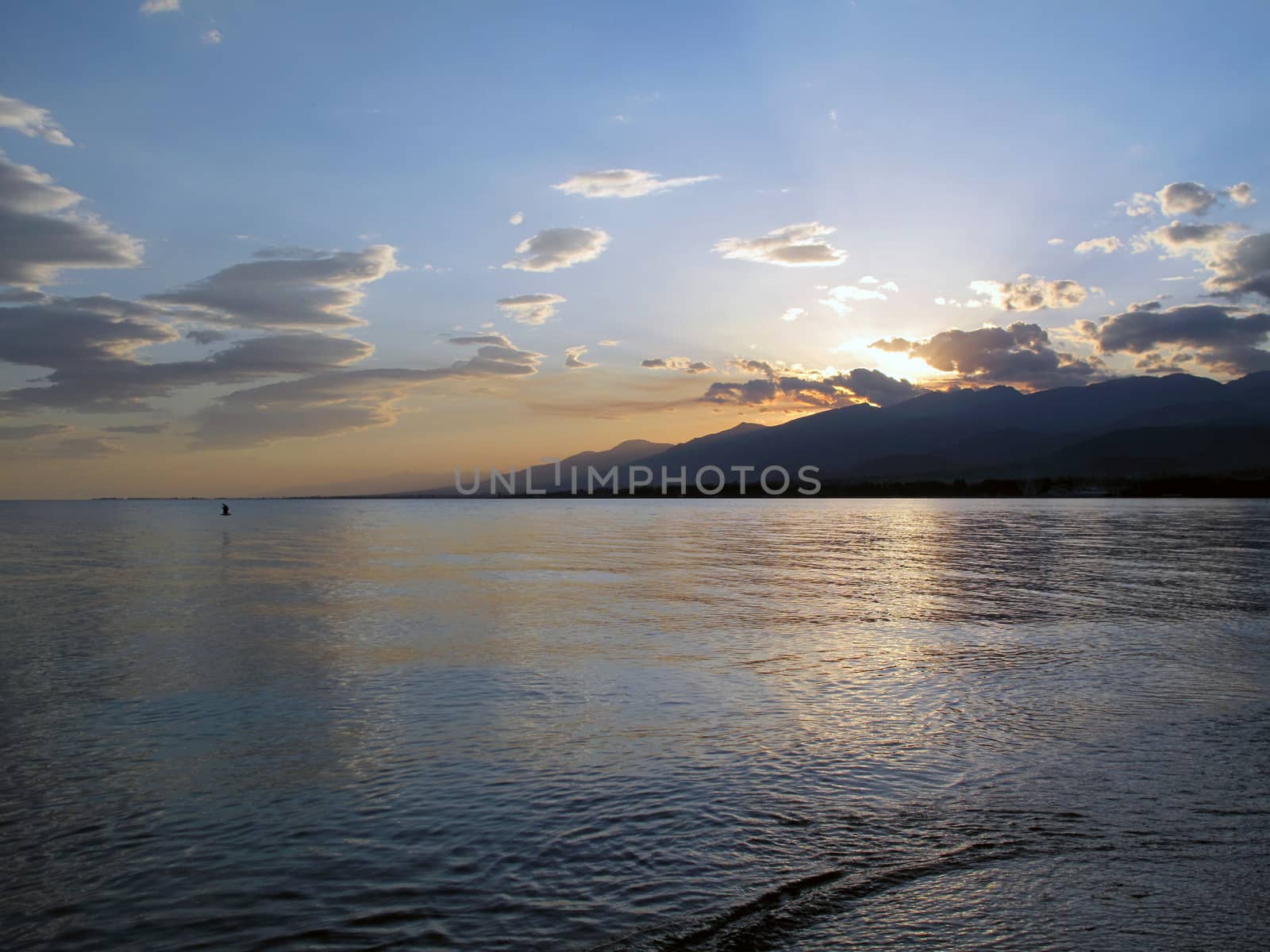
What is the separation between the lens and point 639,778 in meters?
10.7

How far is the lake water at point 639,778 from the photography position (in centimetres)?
716

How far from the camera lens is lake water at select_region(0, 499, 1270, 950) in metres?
7.16

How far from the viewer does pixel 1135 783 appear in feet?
33.6

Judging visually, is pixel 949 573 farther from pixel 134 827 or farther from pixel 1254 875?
pixel 134 827

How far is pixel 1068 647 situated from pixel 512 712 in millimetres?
13246

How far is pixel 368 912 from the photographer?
23.8 feet

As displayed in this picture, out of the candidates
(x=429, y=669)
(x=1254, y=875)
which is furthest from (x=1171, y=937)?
(x=429, y=669)

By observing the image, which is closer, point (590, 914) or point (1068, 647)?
point (590, 914)

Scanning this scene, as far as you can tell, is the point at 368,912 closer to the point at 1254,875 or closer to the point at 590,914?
the point at 590,914

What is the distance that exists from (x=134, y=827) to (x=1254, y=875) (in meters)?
11.1

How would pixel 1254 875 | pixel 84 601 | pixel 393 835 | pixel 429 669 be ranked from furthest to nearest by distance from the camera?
pixel 84 601
pixel 429 669
pixel 393 835
pixel 1254 875

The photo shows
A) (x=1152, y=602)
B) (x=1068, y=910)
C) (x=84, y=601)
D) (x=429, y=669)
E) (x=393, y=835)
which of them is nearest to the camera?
(x=1068, y=910)

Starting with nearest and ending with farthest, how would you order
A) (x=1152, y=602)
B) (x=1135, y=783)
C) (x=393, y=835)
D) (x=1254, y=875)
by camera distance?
1. (x=1254, y=875)
2. (x=393, y=835)
3. (x=1135, y=783)
4. (x=1152, y=602)

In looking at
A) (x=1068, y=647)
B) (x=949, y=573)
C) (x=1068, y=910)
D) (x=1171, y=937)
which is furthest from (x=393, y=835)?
(x=949, y=573)
